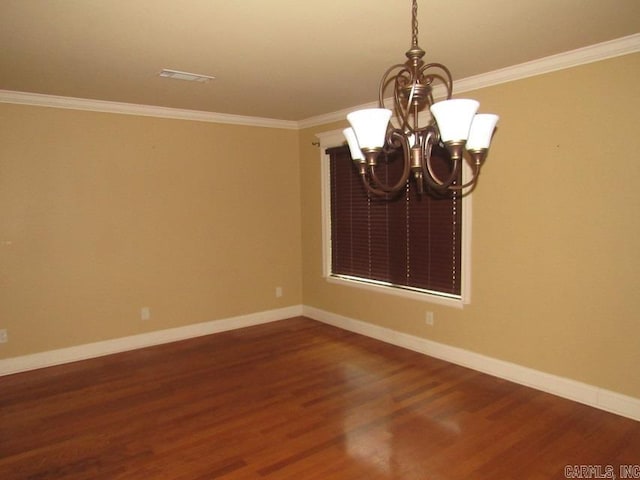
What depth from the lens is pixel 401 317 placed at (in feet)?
14.0

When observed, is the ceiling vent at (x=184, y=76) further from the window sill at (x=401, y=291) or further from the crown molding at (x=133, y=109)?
the window sill at (x=401, y=291)

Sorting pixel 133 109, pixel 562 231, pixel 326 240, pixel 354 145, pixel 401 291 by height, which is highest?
pixel 133 109

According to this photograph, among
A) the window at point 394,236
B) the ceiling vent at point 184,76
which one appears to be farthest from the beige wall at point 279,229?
the ceiling vent at point 184,76

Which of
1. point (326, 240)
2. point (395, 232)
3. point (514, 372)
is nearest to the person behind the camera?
point (514, 372)

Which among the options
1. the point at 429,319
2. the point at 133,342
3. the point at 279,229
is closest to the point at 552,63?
the point at 429,319

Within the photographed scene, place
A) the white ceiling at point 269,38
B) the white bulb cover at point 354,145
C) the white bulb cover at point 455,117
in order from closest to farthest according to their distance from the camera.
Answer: the white bulb cover at point 455,117, the white bulb cover at point 354,145, the white ceiling at point 269,38

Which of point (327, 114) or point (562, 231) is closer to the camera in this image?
point (562, 231)

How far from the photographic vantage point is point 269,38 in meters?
2.55

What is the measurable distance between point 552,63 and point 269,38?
1977 millimetres

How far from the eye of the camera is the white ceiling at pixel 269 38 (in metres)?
2.18

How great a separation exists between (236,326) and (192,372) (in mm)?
1303

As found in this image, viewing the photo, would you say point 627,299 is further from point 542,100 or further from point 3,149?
point 3,149

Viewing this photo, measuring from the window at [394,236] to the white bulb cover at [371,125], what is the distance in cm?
221

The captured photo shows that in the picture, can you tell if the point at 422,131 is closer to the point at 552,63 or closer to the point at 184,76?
the point at 552,63
